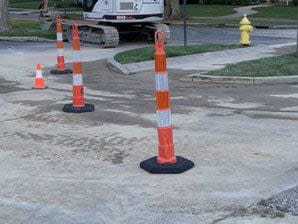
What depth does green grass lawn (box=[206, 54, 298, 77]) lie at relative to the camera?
12562 millimetres

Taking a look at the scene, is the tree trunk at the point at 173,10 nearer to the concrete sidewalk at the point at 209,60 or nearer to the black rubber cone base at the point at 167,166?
the concrete sidewalk at the point at 209,60

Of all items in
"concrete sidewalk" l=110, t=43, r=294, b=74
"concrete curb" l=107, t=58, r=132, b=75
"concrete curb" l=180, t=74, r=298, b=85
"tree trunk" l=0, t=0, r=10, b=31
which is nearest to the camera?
"concrete curb" l=180, t=74, r=298, b=85

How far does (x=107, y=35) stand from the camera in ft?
63.8

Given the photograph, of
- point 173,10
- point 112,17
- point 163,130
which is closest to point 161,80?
point 163,130

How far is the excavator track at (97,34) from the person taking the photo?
19547 mm

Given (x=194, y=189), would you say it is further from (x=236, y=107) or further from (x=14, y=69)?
(x=14, y=69)

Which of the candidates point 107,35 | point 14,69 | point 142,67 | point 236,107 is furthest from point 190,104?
point 107,35

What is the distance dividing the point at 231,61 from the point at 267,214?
10.5 metres

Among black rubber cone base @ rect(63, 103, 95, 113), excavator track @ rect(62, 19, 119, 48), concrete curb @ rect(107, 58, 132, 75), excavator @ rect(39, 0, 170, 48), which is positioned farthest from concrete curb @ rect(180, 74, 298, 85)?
excavator track @ rect(62, 19, 119, 48)

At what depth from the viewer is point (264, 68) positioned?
1323 centimetres

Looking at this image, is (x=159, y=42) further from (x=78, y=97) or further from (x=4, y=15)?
(x=4, y=15)

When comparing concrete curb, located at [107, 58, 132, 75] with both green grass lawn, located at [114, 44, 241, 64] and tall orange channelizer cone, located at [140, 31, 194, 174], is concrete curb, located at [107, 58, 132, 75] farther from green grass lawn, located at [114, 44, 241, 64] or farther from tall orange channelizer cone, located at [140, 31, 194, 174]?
tall orange channelizer cone, located at [140, 31, 194, 174]

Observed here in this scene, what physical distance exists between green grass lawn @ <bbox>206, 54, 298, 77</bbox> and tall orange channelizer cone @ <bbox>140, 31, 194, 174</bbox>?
6.30 metres

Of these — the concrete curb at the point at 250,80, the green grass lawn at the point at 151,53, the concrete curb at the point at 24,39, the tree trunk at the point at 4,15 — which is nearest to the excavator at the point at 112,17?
the concrete curb at the point at 24,39
